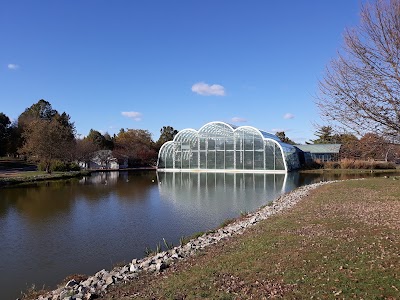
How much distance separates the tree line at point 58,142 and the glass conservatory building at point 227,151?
11262mm

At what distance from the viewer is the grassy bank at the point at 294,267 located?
5254mm

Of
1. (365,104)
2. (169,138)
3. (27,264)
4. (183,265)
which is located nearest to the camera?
(365,104)

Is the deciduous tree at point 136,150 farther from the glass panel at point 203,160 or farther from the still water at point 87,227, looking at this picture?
the still water at point 87,227

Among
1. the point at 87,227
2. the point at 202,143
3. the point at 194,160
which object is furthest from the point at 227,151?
the point at 87,227

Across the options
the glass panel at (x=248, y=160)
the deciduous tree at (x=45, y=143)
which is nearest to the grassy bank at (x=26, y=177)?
the deciduous tree at (x=45, y=143)

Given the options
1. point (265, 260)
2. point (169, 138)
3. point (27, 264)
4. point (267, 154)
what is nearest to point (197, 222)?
point (27, 264)

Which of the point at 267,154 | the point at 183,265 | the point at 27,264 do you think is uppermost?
the point at 267,154

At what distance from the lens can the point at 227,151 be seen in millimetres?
52156

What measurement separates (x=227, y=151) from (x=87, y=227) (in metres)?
39.0

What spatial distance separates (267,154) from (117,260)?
1626 inches

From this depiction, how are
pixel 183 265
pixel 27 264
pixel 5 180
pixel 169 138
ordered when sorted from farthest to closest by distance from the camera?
pixel 169 138, pixel 5 180, pixel 27 264, pixel 183 265

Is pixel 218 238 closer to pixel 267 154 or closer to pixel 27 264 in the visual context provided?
pixel 27 264

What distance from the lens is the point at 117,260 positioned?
32.7 feet

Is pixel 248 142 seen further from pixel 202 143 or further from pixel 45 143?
pixel 45 143
